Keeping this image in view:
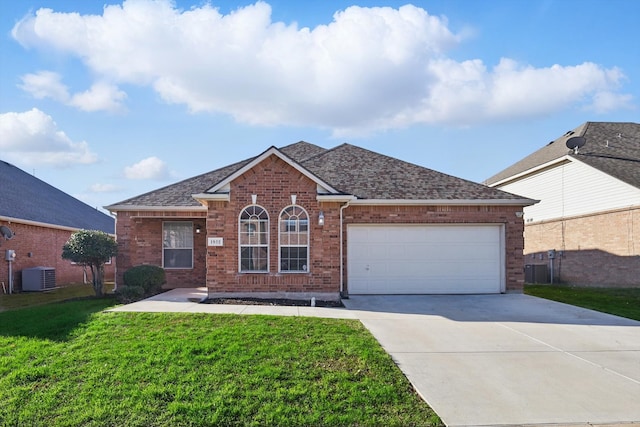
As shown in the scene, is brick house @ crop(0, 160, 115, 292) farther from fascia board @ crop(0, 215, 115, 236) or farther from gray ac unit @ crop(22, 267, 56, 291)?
gray ac unit @ crop(22, 267, 56, 291)

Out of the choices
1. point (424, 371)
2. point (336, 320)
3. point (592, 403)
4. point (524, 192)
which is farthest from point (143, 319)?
point (524, 192)

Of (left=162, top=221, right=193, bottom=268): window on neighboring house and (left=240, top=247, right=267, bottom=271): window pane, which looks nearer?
(left=240, top=247, right=267, bottom=271): window pane

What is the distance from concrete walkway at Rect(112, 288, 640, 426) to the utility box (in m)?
9.59

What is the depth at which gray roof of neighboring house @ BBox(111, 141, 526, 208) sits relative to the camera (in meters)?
14.4

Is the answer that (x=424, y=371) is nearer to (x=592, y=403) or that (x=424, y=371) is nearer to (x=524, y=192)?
(x=592, y=403)

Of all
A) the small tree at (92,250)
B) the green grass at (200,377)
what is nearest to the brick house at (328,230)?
the small tree at (92,250)

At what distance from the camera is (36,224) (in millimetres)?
17844

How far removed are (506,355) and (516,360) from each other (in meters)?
0.27

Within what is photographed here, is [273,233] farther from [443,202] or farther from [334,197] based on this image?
[443,202]

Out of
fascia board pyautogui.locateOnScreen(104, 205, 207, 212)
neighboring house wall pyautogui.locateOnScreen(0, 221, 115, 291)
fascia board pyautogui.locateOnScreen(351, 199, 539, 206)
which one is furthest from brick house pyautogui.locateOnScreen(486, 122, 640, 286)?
neighboring house wall pyautogui.locateOnScreen(0, 221, 115, 291)

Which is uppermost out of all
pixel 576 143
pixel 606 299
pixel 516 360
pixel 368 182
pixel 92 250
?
pixel 576 143

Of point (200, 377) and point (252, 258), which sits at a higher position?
point (252, 258)

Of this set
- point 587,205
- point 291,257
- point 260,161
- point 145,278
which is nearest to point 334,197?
point 291,257

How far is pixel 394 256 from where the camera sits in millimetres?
14172
